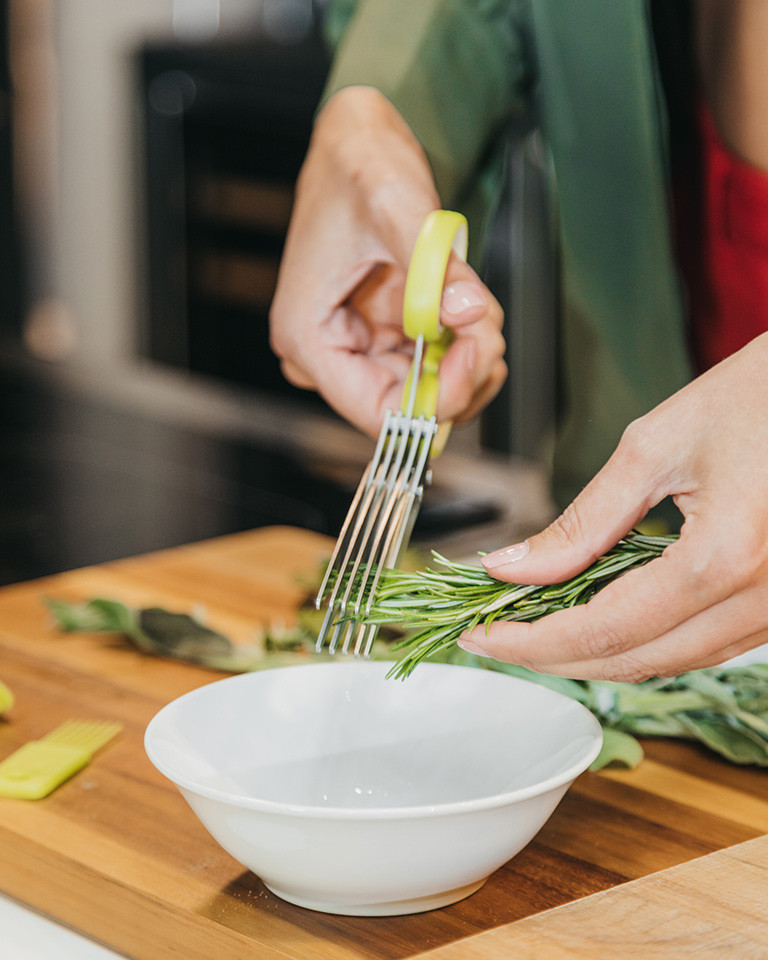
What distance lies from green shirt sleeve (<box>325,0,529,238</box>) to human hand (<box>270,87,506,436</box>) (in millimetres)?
81

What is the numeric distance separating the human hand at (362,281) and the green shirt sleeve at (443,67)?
0.27 ft

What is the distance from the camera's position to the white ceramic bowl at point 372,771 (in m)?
0.54

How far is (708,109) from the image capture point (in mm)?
1070

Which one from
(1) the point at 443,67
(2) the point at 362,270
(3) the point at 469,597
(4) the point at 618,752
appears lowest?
(4) the point at 618,752

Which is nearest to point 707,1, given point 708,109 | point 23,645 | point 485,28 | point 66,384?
Answer: point 708,109

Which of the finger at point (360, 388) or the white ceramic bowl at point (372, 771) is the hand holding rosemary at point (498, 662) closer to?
the white ceramic bowl at point (372, 771)

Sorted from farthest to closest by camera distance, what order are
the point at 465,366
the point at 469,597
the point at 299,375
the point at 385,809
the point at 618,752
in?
the point at 299,375 → the point at 465,366 → the point at 618,752 → the point at 469,597 → the point at 385,809

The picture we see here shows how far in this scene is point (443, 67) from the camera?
1116mm

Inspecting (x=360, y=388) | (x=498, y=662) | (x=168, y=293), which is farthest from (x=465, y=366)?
(x=168, y=293)

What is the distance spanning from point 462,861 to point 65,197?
2999 mm

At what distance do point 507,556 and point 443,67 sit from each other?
66 centimetres

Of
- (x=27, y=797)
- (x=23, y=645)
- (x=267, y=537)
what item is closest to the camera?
(x=27, y=797)

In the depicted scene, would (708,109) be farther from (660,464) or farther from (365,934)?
(365,934)

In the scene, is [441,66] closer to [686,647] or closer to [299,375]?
[299,375]
